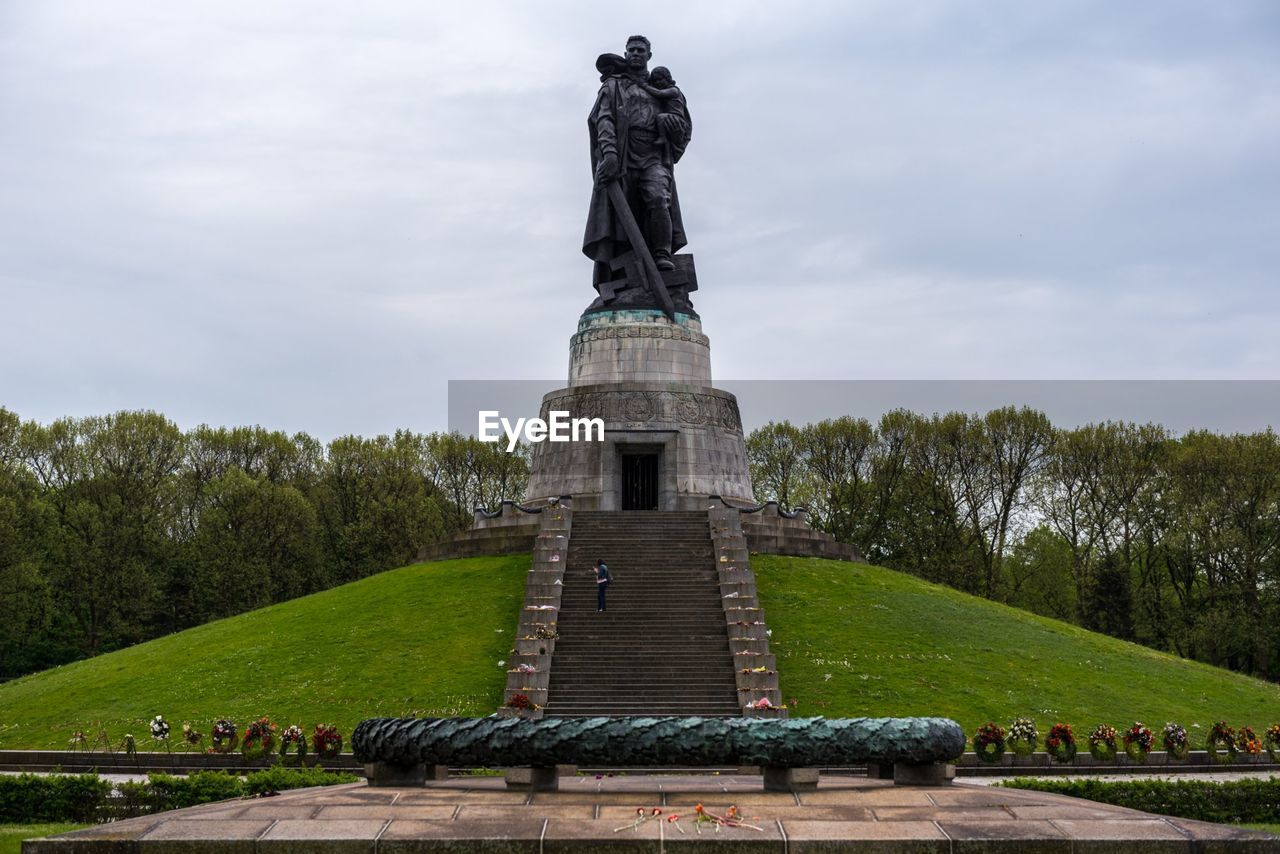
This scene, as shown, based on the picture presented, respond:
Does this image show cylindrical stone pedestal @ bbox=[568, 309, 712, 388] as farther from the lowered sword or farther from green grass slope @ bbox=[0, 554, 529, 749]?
green grass slope @ bbox=[0, 554, 529, 749]

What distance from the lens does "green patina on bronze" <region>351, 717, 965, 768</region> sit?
13758 millimetres

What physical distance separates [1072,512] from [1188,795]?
132 feet

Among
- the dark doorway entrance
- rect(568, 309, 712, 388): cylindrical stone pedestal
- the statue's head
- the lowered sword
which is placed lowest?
the dark doorway entrance

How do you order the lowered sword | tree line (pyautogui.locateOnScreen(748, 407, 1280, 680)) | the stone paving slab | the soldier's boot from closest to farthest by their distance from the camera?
the stone paving slab < the lowered sword < the soldier's boot < tree line (pyautogui.locateOnScreen(748, 407, 1280, 680))

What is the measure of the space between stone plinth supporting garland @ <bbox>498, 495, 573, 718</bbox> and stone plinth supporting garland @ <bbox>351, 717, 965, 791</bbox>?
6.87 m

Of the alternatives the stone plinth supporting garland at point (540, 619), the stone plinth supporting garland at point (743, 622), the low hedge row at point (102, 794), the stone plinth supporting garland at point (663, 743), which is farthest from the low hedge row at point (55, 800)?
the stone plinth supporting garland at point (743, 622)

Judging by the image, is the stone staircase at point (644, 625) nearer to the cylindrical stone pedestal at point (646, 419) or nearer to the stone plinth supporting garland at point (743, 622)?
the stone plinth supporting garland at point (743, 622)

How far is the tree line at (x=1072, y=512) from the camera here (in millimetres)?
49500

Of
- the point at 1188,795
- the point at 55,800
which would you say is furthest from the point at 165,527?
the point at 1188,795

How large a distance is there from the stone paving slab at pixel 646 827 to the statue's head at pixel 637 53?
30546 mm

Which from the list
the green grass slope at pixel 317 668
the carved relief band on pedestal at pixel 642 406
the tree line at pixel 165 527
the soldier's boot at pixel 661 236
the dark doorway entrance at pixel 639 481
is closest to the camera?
the green grass slope at pixel 317 668

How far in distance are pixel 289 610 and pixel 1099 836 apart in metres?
26.6

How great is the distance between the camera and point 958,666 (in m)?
28.1

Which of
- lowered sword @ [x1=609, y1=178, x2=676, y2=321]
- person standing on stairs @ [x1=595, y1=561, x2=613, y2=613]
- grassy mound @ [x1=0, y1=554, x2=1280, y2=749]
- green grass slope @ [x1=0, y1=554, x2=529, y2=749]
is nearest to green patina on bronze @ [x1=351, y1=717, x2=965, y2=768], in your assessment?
grassy mound @ [x1=0, y1=554, x2=1280, y2=749]
